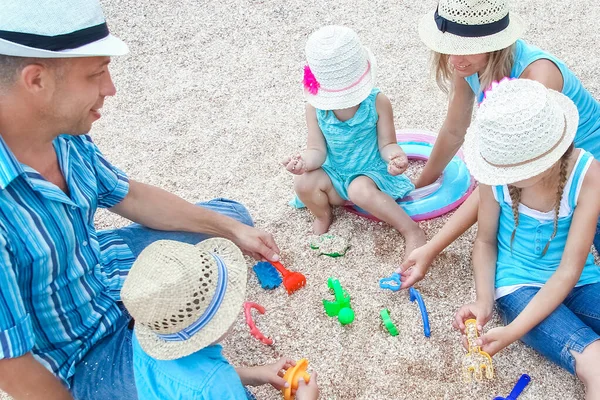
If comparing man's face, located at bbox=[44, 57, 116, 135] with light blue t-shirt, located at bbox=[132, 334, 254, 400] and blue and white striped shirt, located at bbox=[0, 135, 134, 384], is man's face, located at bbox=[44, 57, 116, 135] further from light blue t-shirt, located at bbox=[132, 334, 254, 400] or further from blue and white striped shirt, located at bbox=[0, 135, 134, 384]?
light blue t-shirt, located at bbox=[132, 334, 254, 400]

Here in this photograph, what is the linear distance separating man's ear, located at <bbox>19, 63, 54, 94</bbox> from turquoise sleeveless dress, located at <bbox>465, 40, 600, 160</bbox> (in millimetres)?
1251

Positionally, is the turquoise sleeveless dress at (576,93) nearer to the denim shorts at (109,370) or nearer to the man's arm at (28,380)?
the denim shorts at (109,370)

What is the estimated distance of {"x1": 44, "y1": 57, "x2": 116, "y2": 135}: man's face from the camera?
1.32 m

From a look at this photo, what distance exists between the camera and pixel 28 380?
4.50ft

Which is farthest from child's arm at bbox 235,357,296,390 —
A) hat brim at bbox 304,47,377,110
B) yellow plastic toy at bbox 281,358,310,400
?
hat brim at bbox 304,47,377,110

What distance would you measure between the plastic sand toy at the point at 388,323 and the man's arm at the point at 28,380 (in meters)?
0.92

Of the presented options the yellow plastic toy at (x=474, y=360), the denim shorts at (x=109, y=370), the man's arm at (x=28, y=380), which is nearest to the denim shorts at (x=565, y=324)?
the yellow plastic toy at (x=474, y=360)

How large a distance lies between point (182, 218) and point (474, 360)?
983mm

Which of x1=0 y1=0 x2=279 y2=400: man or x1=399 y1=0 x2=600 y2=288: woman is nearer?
x1=0 y1=0 x2=279 y2=400: man

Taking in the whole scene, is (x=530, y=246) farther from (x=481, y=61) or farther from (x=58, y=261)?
(x=58, y=261)

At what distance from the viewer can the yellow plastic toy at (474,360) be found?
1664mm

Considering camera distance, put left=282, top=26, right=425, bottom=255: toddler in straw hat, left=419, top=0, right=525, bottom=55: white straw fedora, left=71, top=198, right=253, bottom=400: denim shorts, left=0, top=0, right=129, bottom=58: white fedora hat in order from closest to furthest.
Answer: left=0, top=0, right=129, bottom=58: white fedora hat, left=71, top=198, right=253, bottom=400: denim shorts, left=419, top=0, right=525, bottom=55: white straw fedora, left=282, top=26, right=425, bottom=255: toddler in straw hat

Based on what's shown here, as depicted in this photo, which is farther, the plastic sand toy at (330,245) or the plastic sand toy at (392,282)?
the plastic sand toy at (330,245)

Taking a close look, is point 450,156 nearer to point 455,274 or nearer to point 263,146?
point 455,274
